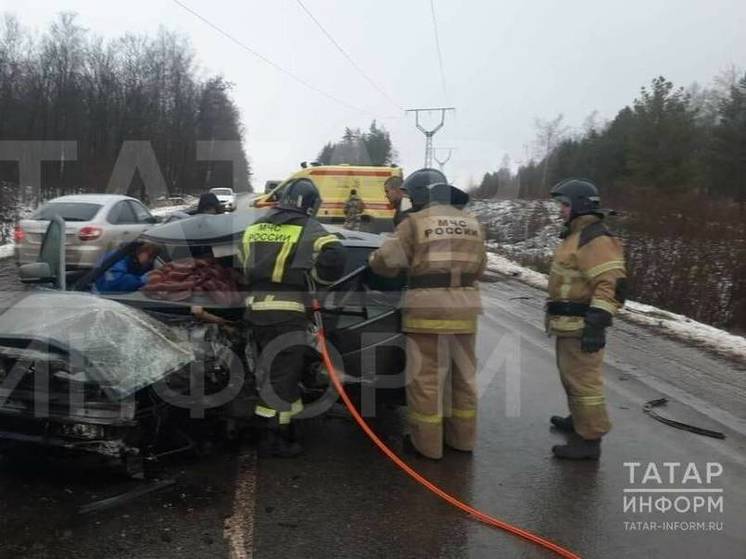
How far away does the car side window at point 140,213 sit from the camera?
1280cm

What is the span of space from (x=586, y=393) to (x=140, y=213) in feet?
34.3

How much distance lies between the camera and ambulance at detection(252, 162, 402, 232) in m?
13.9

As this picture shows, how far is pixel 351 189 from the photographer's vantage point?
45.6ft

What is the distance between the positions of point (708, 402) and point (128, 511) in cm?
503

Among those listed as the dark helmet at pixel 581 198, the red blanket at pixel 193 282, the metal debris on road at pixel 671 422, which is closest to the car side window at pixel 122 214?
the red blanket at pixel 193 282

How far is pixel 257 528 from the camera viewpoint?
3547 mm

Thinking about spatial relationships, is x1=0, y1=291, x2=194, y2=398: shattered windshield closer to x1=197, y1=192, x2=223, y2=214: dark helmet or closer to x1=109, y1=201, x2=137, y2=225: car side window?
x1=197, y1=192, x2=223, y2=214: dark helmet

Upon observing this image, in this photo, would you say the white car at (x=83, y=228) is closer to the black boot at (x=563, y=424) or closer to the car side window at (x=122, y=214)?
the car side window at (x=122, y=214)

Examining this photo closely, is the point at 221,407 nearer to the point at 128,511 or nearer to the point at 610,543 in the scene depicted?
the point at 128,511

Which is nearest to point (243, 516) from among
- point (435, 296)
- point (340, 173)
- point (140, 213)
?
point (435, 296)

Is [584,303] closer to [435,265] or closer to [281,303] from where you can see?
[435,265]

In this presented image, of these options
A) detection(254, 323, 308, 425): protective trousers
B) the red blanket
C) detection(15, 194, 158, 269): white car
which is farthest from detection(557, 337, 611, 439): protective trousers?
detection(15, 194, 158, 269): white car

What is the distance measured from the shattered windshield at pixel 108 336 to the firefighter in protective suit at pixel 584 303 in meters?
2.52

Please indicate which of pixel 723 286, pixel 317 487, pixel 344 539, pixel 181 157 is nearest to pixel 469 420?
pixel 317 487
